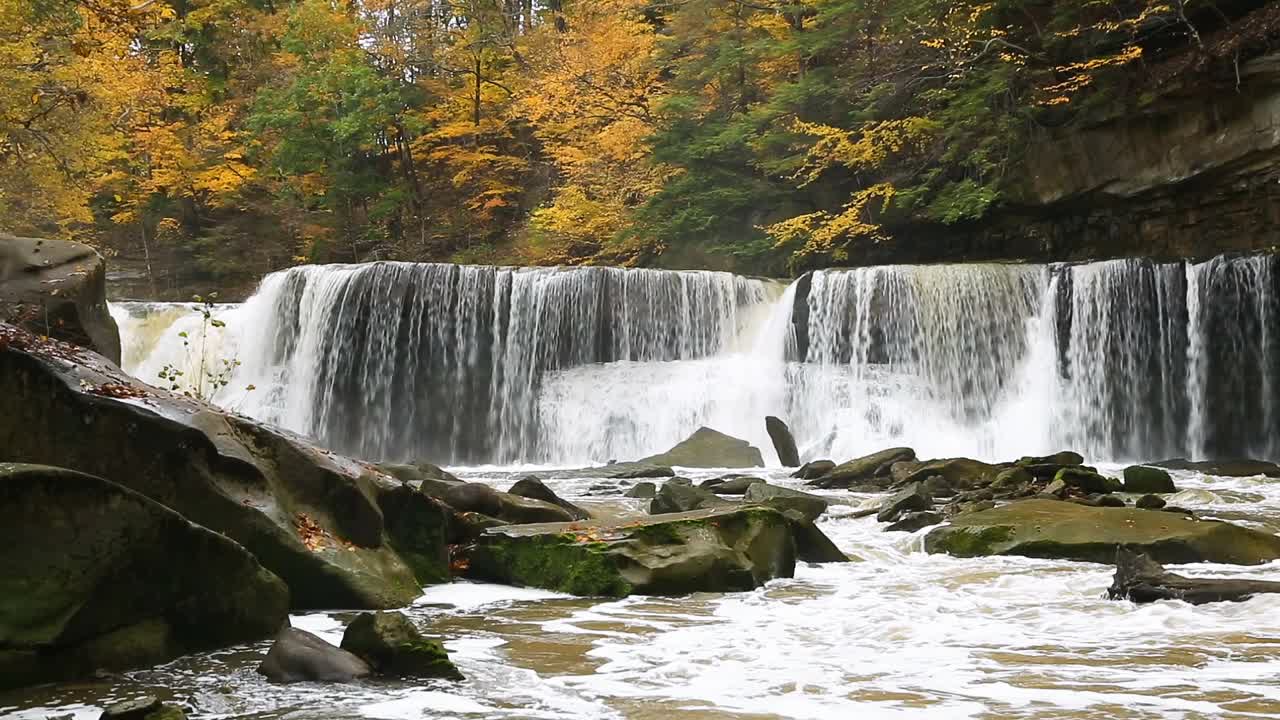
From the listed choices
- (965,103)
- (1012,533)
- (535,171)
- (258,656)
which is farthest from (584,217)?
(258,656)

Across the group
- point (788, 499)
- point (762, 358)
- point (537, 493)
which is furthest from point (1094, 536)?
point (762, 358)

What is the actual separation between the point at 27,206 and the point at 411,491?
21.9 metres

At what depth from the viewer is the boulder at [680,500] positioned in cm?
919

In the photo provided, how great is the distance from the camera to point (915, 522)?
9.28 metres

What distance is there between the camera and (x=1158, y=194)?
19922mm

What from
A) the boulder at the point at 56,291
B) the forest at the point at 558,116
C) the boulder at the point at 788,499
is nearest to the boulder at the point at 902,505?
the boulder at the point at 788,499

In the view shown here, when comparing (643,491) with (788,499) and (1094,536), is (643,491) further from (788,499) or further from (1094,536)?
(1094,536)

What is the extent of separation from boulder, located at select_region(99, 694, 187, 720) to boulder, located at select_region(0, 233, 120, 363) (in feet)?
21.1

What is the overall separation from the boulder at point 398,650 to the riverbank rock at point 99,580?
2.47ft

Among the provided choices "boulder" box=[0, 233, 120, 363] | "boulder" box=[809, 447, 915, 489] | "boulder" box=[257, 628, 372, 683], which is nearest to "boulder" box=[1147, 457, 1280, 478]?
"boulder" box=[809, 447, 915, 489]

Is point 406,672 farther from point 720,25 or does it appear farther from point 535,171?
point 535,171

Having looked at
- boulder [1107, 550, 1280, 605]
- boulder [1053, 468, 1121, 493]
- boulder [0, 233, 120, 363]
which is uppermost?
boulder [0, 233, 120, 363]

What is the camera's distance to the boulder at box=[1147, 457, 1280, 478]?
46.8 ft

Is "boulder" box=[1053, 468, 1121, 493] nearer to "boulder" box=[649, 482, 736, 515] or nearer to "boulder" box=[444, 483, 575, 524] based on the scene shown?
"boulder" box=[649, 482, 736, 515]
